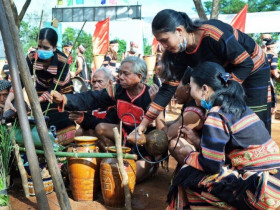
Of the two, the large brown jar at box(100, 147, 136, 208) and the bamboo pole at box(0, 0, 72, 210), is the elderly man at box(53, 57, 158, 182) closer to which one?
the large brown jar at box(100, 147, 136, 208)

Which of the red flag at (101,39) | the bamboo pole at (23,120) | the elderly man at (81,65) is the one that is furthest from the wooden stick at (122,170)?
the red flag at (101,39)

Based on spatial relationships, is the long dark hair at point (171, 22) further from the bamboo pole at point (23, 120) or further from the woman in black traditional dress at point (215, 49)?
the bamboo pole at point (23, 120)

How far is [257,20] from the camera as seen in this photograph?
10633mm

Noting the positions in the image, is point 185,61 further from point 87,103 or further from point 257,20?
point 257,20

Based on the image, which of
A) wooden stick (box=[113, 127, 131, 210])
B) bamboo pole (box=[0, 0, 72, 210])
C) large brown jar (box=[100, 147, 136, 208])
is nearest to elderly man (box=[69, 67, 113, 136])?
large brown jar (box=[100, 147, 136, 208])

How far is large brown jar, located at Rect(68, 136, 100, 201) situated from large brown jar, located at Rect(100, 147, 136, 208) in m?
0.15

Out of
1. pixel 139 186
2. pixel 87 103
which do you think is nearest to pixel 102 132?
pixel 87 103

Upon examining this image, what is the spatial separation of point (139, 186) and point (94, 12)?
3499cm

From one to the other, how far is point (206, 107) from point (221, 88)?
6.8 inches

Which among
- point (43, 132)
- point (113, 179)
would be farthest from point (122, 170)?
point (43, 132)

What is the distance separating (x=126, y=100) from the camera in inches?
147

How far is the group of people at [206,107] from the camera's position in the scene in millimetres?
2148

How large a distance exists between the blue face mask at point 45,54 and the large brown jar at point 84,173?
1.25m

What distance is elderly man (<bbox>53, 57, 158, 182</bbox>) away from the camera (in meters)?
3.60
